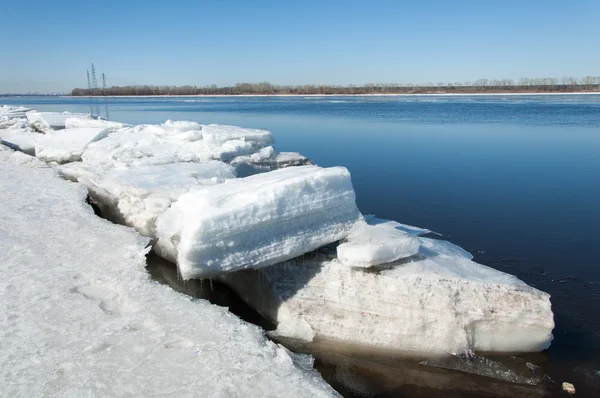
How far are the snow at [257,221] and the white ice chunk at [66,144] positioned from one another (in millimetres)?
6246

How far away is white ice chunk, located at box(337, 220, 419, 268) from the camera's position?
14.3 ft

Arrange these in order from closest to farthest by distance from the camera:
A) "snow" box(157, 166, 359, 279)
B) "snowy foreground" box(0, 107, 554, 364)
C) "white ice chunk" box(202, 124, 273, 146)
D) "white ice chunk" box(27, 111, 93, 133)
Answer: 1. "snow" box(157, 166, 359, 279)
2. "snowy foreground" box(0, 107, 554, 364)
3. "white ice chunk" box(202, 124, 273, 146)
4. "white ice chunk" box(27, 111, 93, 133)

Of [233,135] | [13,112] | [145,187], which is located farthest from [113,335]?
[13,112]

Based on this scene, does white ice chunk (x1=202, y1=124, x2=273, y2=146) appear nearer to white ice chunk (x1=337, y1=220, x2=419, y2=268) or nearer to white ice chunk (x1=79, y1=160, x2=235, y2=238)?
white ice chunk (x1=79, y1=160, x2=235, y2=238)

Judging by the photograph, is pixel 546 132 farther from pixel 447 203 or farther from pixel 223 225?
pixel 223 225

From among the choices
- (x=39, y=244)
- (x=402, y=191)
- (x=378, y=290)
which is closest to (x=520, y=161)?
(x=402, y=191)

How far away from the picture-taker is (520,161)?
13305mm

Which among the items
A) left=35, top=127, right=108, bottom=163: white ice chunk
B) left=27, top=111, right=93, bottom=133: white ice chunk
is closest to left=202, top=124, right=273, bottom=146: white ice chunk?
left=35, top=127, right=108, bottom=163: white ice chunk

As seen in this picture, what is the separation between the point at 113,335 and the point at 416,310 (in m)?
2.80

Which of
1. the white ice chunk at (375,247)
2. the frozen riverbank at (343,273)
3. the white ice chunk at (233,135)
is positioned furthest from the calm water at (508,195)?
the white ice chunk at (233,135)

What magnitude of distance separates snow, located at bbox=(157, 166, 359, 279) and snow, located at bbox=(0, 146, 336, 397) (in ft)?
1.67

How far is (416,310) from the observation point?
430 cm

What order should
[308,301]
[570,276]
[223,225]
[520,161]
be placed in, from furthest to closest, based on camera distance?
[520,161]
[570,276]
[308,301]
[223,225]

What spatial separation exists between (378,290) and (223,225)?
171 centimetres
